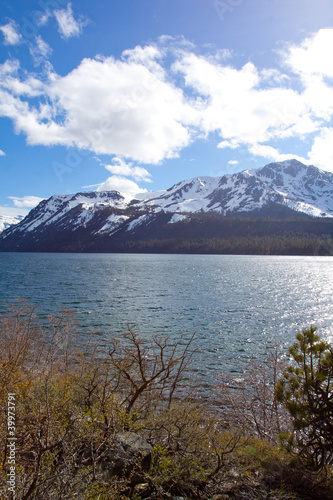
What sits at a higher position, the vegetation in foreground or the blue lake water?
the vegetation in foreground

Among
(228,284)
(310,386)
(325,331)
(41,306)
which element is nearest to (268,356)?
(325,331)

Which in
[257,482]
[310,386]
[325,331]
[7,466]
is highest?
[310,386]

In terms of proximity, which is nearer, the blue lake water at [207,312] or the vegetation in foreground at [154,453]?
the vegetation in foreground at [154,453]

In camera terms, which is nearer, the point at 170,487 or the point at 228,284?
the point at 170,487

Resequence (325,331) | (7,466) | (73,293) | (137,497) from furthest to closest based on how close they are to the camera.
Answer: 1. (73,293)
2. (325,331)
3. (137,497)
4. (7,466)

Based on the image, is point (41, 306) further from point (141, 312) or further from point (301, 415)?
point (301, 415)

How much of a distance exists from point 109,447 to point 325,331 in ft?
108

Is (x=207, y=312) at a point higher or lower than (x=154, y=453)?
lower

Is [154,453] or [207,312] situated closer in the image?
[154,453]

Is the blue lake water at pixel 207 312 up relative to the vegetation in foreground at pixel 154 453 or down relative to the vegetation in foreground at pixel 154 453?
down

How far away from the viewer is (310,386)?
23.6 ft

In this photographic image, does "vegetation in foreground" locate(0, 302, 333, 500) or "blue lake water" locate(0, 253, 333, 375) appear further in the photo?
"blue lake water" locate(0, 253, 333, 375)

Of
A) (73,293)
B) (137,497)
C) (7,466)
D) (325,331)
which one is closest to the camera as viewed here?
(7,466)

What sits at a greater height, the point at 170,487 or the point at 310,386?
the point at 310,386
